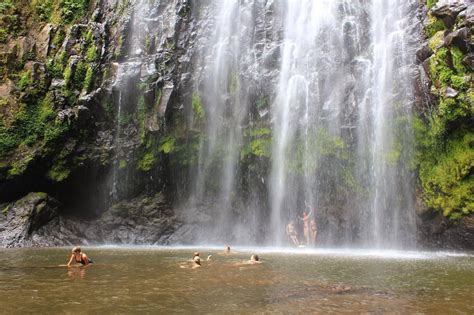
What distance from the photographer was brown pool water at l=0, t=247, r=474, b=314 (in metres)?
7.36

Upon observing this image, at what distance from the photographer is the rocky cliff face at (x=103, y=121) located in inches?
926

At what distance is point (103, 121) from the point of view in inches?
971

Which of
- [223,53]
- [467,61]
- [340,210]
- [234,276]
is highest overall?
[223,53]

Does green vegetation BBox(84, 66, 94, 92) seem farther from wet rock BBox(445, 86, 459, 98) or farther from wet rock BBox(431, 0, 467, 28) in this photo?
wet rock BBox(445, 86, 459, 98)

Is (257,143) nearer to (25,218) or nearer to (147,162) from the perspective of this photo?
(147,162)

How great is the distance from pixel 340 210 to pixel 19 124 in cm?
1759

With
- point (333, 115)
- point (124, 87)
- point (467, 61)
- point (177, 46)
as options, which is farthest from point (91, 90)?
point (467, 61)

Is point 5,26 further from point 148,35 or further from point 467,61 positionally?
point 467,61

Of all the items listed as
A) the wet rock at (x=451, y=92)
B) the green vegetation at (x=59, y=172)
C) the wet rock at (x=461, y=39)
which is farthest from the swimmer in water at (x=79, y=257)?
the wet rock at (x=461, y=39)

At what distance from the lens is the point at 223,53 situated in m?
25.6

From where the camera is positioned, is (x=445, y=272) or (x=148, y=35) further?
(x=148, y=35)

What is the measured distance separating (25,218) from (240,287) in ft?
54.7

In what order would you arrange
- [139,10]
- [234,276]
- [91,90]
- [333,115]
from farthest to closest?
[139,10]
[91,90]
[333,115]
[234,276]

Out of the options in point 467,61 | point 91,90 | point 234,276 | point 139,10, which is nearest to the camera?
point 234,276
